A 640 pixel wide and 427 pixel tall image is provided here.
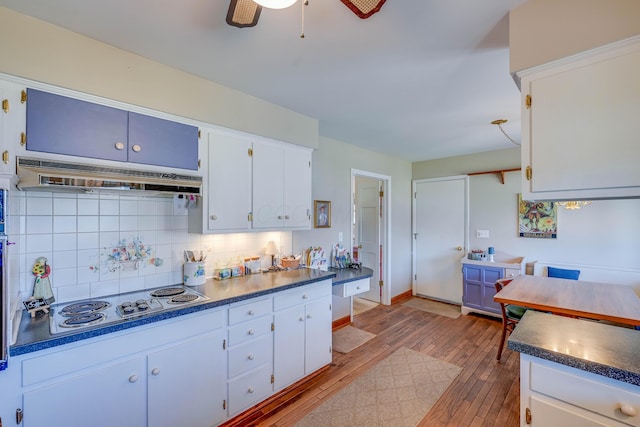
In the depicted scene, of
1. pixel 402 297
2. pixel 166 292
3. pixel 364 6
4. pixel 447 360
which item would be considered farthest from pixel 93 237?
pixel 402 297

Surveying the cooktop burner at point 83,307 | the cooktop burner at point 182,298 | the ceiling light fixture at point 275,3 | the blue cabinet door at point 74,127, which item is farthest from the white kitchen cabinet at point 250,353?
the ceiling light fixture at point 275,3

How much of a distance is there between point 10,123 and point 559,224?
17.3 feet

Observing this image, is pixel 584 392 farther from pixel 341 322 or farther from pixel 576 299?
pixel 341 322

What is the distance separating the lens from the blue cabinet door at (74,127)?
153cm

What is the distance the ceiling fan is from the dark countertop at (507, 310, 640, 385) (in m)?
1.54

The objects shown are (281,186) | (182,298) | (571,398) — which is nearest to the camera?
(571,398)

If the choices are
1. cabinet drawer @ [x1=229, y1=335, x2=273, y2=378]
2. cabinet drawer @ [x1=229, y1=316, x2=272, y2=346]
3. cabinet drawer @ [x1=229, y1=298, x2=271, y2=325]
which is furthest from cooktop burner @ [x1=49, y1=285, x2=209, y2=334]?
cabinet drawer @ [x1=229, y1=335, x2=273, y2=378]

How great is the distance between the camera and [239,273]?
8.57ft

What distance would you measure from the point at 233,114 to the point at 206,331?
5.41 feet

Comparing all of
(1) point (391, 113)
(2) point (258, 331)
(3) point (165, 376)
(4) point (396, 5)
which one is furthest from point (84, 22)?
(1) point (391, 113)

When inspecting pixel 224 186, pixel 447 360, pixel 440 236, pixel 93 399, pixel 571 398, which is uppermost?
pixel 224 186

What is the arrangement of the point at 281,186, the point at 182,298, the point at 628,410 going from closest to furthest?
the point at 628,410 → the point at 182,298 → the point at 281,186

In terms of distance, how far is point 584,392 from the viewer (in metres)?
1.08

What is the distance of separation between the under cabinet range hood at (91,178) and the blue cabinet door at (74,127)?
88 mm
